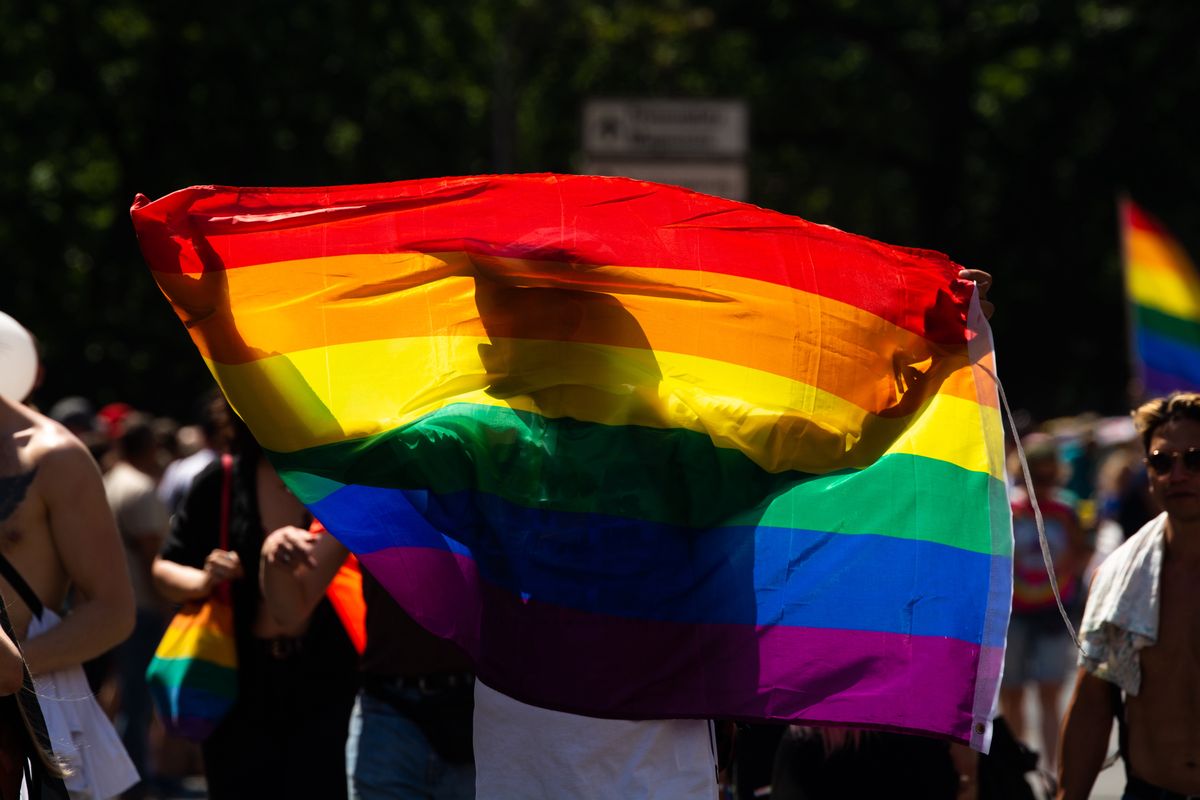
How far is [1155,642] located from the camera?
15.4 feet

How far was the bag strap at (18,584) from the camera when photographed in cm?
429

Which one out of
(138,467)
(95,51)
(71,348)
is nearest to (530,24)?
(95,51)

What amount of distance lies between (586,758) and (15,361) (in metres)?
2.20

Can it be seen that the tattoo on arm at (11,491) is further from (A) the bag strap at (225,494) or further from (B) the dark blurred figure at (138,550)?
(B) the dark blurred figure at (138,550)

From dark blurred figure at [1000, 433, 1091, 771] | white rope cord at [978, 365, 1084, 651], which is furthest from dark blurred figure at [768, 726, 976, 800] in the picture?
dark blurred figure at [1000, 433, 1091, 771]

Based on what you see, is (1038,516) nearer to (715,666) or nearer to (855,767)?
(715,666)

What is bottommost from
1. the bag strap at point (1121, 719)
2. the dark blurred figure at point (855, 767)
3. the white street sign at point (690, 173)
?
the dark blurred figure at point (855, 767)

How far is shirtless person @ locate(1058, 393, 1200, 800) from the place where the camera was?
15.4 ft

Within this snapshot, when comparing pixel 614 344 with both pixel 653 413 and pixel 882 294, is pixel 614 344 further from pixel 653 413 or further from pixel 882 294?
pixel 882 294

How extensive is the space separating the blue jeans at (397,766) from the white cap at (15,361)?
1.30 metres

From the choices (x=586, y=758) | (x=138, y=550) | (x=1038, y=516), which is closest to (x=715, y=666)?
(x=586, y=758)

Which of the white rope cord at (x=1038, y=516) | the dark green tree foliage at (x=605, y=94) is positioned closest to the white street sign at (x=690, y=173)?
the dark green tree foliage at (x=605, y=94)

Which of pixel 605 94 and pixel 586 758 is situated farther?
pixel 605 94

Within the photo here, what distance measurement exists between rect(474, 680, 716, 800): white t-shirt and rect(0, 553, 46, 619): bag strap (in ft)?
3.82
